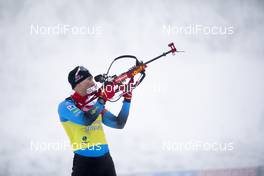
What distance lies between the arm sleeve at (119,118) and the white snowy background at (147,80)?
198 cm

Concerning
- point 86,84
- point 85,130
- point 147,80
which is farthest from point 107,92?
point 147,80

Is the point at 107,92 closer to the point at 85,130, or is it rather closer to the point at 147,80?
the point at 85,130

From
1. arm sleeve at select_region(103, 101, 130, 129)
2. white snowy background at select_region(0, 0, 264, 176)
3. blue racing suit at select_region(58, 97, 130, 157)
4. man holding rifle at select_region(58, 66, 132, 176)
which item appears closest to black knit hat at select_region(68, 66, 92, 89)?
man holding rifle at select_region(58, 66, 132, 176)

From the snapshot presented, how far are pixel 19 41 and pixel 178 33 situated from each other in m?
1.76

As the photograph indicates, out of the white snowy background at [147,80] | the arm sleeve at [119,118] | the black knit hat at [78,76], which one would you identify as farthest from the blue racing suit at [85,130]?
the white snowy background at [147,80]

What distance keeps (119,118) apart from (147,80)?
226 centimetres

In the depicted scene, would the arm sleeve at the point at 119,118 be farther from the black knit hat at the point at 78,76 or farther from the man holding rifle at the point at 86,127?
the black knit hat at the point at 78,76

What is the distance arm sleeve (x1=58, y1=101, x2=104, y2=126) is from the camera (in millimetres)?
1831

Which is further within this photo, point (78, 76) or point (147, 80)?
→ point (147, 80)

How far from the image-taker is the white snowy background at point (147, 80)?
153 inches

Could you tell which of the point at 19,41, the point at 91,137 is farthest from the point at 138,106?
the point at 91,137

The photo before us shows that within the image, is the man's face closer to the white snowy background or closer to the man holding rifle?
the man holding rifle

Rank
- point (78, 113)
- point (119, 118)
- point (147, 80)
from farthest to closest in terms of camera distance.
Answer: point (147, 80), point (119, 118), point (78, 113)

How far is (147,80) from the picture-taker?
4.22 meters
